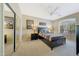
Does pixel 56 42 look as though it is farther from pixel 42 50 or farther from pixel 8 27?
pixel 8 27

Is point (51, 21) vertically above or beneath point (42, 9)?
beneath

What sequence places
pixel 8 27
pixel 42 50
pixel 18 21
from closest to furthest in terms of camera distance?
pixel 8 27 → pixel 42 50 → pixel 18 21

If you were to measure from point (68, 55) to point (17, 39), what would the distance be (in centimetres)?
134

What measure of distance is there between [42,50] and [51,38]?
0.35 meters

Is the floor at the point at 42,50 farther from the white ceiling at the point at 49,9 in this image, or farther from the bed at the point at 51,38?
the white ceiling at the point at 49,9

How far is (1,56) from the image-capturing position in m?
2.18

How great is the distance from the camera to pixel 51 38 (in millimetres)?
2383

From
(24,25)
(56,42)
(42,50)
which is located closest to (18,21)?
(24,25)

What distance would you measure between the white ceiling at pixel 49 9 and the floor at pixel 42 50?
65 centimetres

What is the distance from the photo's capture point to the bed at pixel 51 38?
237cm

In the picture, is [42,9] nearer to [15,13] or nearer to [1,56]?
[15,13]

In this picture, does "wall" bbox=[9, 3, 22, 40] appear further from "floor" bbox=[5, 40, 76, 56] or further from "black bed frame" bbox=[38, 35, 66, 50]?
"black bed frame" bbox=[38, 35, 66, 50]

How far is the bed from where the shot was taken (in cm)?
237

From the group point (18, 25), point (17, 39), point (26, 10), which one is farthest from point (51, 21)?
point (17, 39)
